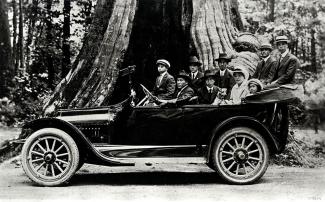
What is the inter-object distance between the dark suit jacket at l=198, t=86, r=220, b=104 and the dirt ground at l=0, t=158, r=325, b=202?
3.49ft

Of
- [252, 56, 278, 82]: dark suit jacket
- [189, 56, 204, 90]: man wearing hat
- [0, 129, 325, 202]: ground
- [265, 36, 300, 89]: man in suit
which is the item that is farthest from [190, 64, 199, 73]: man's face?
[0, 129, 325, 202]: ground

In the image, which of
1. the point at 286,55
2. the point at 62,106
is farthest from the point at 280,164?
the point at 62,106

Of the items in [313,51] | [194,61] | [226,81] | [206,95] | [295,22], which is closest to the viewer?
[206,95]

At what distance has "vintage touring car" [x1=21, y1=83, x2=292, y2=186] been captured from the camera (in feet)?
17.5

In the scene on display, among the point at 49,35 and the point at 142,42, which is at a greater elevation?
the point at 49,35

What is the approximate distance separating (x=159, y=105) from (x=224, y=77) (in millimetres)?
1560

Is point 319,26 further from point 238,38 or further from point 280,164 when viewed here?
point 280,164

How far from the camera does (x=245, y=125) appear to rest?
5477 millimetres

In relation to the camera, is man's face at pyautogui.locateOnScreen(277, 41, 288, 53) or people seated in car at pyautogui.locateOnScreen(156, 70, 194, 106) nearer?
people seated in car at pyautogui.locateOnScreen(156, 70, 194, 106)

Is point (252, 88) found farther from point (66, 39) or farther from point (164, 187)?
point (66, 39)

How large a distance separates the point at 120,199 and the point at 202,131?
4.41ft

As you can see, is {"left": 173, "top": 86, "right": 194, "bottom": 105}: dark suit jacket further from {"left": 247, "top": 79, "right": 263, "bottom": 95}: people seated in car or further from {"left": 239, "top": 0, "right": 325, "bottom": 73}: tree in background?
{"left": 239, "top": 0, "right": 325, "bottom": 73}: tree in background

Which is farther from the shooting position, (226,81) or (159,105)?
(226,81)

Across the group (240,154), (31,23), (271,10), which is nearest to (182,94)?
(240,154)
